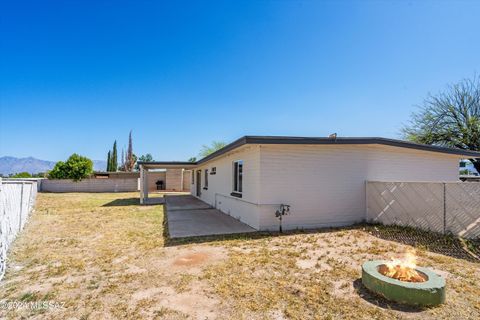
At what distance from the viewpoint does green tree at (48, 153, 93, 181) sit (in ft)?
72.1

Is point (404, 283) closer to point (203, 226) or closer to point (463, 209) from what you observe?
point (463, 209)

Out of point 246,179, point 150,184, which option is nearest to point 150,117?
point 150,184

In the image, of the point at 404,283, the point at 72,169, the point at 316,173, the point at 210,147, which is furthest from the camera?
the point at 210,147

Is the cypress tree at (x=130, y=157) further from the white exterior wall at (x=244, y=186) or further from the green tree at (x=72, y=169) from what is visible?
the white exterior wall at (x=244, y=186)

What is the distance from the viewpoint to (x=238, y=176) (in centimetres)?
863

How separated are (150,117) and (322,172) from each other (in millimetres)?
19839

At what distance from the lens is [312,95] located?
12859mm

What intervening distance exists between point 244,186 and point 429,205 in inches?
195

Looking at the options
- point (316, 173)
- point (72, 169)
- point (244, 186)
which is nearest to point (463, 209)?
point (316, 173)

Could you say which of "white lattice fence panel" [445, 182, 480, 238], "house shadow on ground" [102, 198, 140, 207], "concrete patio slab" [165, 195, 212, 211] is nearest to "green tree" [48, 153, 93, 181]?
"house shadow on ground" [102, 198, 140, 207]

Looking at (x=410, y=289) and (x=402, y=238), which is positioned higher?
(x=410, y=289)

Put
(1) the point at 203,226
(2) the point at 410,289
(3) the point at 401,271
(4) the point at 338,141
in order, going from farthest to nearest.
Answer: (1) the point at 203,226
(4) the point at 338,141
(3) the point at 401,271
(2) the point at 410,289

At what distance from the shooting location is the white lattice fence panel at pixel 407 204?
20.6 feet

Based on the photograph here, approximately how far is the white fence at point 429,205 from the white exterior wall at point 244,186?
3673 millimetres
